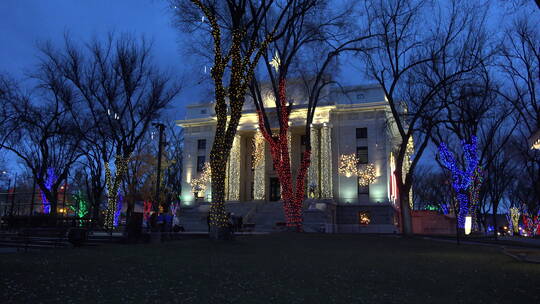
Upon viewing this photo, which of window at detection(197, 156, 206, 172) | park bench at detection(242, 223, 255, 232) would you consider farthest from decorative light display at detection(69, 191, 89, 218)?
window at detection(197, 156, 206, 172)

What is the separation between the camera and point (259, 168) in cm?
4244

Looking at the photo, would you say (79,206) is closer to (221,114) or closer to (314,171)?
(314,171)

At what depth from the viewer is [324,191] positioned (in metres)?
39.8

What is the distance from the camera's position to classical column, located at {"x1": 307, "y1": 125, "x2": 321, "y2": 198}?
40.1m

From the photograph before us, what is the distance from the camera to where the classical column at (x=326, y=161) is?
3990cm

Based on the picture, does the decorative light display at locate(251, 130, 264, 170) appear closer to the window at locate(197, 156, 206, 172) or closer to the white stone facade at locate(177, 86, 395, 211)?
the white stone facade at locate(177, 86, 395, 211)

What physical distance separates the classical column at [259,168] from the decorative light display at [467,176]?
60.0 feet

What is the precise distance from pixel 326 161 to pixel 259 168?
717cm

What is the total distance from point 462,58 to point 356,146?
64.3 ft

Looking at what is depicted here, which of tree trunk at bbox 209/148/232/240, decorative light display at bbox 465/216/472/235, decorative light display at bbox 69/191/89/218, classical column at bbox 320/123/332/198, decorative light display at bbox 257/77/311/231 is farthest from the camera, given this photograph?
classical column at bbox 320/123/332/198

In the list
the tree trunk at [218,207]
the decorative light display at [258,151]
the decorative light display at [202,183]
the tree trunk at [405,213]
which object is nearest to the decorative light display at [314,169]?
the decorative light display at [258,151]

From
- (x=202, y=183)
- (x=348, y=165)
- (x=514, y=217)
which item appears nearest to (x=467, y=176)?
(x=348, y=165)

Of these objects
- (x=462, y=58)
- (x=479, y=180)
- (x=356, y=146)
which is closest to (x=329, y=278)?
(x=462, y=58)

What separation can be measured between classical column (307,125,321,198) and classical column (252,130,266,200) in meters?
5.02
